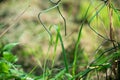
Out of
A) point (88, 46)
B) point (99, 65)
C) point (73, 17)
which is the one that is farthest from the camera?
point (73, 17)

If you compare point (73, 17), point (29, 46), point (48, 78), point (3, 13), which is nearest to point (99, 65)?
point (48, 78)

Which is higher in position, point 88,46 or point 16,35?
point 16,35

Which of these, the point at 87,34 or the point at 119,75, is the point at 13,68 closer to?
the point at 119,75

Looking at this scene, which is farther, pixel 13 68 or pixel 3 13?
pixel 3 13

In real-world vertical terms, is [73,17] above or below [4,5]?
below

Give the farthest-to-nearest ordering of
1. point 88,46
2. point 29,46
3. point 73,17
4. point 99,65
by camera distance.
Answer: point 73,17
point 88,46
point 29,46
point 99,65

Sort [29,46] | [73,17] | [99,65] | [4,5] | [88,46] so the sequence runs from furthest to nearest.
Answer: [73,17] < [4,5] < [88,46] < [29,46] < [99,65]

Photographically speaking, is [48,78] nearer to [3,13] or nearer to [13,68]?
[13,68]

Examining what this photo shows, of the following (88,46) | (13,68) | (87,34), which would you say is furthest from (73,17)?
(13,68)

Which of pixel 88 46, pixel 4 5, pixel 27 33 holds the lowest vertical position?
pixel 88 46
